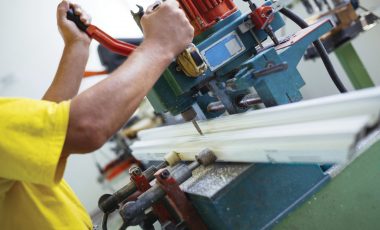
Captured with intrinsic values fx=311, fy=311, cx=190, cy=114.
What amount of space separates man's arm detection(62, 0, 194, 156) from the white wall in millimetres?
2301

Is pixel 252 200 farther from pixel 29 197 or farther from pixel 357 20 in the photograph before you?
pixel 357 20

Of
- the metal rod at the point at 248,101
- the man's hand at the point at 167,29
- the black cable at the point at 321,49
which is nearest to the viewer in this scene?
Result: the man's hand at the point at 167,29

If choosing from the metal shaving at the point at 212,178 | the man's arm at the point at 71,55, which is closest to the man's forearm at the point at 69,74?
the man's arm at the point at 71,55

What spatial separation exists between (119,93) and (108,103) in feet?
0.11

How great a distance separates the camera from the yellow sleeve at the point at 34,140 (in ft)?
2.17

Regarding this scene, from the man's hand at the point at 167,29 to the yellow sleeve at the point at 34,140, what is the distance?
0.30 meters

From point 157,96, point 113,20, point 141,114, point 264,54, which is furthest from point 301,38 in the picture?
point 141,114

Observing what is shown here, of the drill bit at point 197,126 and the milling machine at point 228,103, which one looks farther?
the drill bit at point 197,126

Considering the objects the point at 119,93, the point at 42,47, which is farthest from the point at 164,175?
the point at 42,47

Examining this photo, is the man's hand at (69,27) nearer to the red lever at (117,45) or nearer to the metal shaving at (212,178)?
the red lever at (117,45)

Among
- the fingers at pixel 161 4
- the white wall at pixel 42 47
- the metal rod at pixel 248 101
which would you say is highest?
the white wall at pixel 42 47

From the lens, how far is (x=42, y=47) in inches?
138

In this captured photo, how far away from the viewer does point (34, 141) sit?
66 centimetres

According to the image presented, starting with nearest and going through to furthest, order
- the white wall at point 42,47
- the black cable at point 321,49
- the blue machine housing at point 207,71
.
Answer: the blue machine housing at point 207,71
the black cable at point 321,49
the white wall at point 42,47
